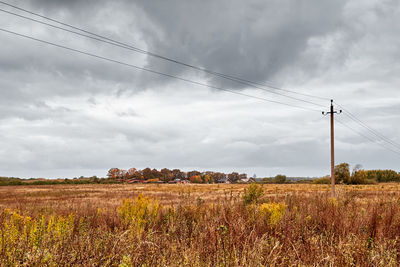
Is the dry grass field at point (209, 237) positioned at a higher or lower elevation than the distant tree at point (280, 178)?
higher

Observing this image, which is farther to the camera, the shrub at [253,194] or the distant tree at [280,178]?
the distant tree at [280,178]

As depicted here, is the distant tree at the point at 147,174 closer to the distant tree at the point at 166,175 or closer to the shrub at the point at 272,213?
the distant tree at the point at 166,175

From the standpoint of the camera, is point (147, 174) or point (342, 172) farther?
point (147, 174)

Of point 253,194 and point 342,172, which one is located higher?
point 253,194

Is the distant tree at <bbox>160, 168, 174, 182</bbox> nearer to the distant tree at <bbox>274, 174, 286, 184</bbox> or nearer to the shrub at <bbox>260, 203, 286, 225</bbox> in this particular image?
the distant tree at <bbox>274, 174, 286, 184</bbox>

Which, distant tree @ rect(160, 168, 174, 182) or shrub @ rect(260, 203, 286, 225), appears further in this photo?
distant tree @ rect(160, 168, 174, 182)

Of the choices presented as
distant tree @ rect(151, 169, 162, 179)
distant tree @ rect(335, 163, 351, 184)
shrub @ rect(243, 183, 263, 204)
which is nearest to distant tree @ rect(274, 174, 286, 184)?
distant tree @ rect(335, 163, 351, 184)

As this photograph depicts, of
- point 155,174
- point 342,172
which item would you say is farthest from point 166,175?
point 342,172

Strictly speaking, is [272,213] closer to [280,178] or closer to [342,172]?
[342,172]

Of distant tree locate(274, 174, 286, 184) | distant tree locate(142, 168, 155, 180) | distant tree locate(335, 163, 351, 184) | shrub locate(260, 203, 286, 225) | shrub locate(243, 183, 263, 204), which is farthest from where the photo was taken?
distant tree locate(142, 168, 155, 180)

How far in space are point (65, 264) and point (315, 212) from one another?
7.39 m

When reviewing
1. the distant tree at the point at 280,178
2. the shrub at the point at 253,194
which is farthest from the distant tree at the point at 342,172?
the shrub at the point at 253,194

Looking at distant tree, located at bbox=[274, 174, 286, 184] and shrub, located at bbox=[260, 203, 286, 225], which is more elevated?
shrub, located at bbox=[260, 203, 286, 225]

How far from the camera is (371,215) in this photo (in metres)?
7.82
